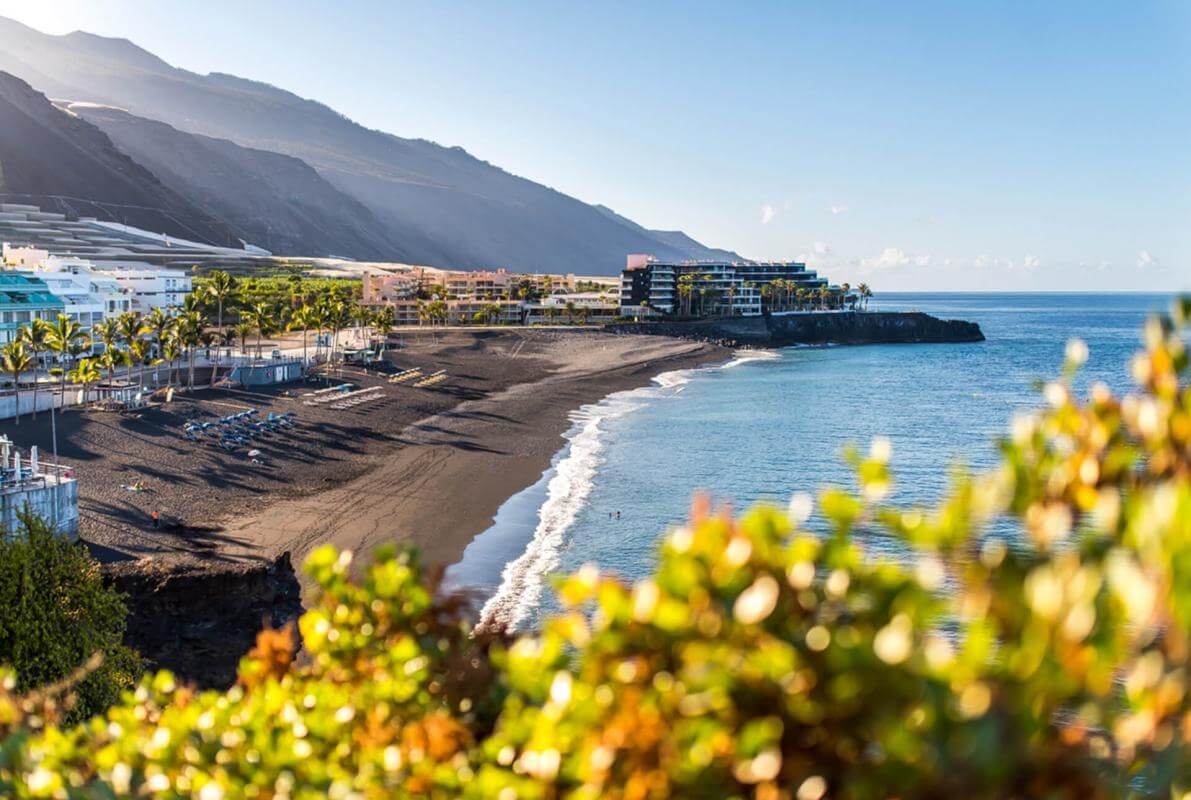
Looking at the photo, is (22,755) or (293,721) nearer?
(22,755)

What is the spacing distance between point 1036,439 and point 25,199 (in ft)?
706

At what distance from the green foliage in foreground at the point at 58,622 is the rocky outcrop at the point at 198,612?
191 centimetres

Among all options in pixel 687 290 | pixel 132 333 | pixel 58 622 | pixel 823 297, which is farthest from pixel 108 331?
pixel 823 297

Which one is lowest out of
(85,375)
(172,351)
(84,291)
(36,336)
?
(85,375)

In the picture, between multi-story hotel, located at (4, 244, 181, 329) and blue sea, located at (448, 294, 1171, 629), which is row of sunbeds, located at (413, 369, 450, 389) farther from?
multi-story hotel, located at (4, 244, 181, 329)

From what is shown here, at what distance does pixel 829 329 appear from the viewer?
165500mm

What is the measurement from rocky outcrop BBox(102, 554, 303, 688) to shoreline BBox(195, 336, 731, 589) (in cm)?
453

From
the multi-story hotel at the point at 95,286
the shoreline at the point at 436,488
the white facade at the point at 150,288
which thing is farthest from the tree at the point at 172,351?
the white facade at the point at 150,288

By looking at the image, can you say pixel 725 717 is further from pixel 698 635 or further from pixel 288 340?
pixel 288 340

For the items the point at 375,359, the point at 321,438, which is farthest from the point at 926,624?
the point at 375,359

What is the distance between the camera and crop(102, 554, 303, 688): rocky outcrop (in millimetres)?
22500

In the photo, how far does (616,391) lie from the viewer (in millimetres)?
88562

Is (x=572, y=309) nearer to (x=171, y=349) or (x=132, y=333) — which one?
(x=132, y=333)

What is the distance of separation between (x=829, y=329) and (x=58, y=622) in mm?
156277
